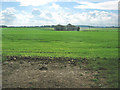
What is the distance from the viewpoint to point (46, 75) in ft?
23.9

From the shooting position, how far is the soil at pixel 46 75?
20.7ft

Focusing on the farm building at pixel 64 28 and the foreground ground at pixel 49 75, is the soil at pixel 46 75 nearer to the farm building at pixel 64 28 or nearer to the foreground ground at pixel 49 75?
the foreground ground at pixel 49 75

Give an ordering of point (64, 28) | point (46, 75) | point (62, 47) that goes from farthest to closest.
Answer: point (64, 28)
point (62, 47)
point (46, 75)

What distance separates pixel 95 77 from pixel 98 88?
1.10 metres

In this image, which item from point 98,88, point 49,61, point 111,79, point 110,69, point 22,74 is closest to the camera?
point 98,88

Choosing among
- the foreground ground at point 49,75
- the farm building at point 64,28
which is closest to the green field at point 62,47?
the foreground ground at point 49,75

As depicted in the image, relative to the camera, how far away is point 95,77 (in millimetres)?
7027

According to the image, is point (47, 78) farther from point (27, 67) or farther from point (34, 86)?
point (27, 67)

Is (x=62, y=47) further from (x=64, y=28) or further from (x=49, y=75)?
(x=64, y=28)

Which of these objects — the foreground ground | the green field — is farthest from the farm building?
the foreground ground

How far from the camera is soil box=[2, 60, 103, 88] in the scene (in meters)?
6.30

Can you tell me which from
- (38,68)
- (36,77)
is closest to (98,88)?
(36,77)

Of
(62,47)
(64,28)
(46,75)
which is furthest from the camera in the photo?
(64,28)

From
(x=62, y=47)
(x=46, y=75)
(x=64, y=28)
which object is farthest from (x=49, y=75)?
(x=64, y=28)
